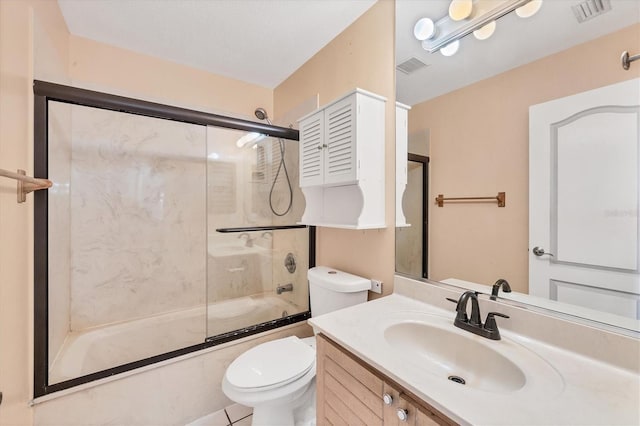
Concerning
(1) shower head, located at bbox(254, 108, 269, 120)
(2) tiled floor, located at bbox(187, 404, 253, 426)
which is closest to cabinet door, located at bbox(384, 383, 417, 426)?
(2) tiled floor, located at bbox(187, 404, 253, 426)

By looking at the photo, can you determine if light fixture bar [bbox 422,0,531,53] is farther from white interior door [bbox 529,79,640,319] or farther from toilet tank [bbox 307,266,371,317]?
toilet tank [bbox 307,266,371,317]

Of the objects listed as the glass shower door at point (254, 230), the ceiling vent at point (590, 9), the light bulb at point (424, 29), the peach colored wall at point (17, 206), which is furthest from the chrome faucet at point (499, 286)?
the peach colored wall at point (17, 206)

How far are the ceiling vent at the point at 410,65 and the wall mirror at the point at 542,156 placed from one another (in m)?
0.04

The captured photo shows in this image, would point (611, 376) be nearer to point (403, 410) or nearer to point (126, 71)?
point (403, 410)

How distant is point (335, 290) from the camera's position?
155cm

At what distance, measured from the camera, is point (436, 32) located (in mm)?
1276

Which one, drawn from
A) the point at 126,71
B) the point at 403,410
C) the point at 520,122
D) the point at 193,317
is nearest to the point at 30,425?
the point at 193,317

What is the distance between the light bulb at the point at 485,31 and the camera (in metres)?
1.07

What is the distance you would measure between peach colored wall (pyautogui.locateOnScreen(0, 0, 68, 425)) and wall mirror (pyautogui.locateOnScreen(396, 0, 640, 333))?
1661 millimetres

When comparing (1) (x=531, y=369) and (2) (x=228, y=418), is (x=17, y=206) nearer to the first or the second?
(2) (x=228, y=418)

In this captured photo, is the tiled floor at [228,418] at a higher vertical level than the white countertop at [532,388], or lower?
lower

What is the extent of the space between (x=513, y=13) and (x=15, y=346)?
2.28 metres

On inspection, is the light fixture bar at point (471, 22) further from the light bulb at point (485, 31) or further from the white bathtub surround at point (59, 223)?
the white bathtub surround at point (59, 223)

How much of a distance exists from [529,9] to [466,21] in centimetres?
24
